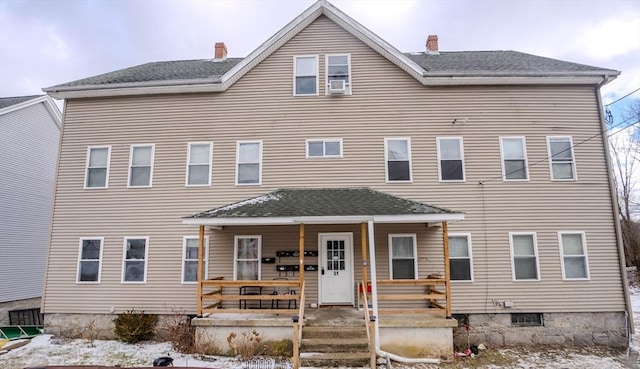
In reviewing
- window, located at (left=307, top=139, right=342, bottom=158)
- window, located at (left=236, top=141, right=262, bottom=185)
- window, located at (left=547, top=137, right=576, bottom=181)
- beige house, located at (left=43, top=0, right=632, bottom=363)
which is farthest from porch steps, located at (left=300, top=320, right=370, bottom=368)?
window, located at (left=547, top=137, right=576, bottom=181)

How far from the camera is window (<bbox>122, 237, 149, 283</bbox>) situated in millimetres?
10594

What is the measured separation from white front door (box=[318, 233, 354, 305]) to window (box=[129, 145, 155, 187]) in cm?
580

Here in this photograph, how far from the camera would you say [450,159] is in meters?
10.8

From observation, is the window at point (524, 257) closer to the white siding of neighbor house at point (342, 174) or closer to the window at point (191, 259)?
the white siding of neighbor house at point (342, 174)

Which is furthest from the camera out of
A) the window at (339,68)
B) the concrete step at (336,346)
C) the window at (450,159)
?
the window at (339,68)

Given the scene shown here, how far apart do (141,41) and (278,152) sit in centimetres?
2537

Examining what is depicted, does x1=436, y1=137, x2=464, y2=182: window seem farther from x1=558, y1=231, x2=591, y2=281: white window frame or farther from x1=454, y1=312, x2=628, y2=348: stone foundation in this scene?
x1=454, y1=312, x2=628, y2=348: stone foundation

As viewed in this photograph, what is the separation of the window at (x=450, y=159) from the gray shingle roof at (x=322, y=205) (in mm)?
1801

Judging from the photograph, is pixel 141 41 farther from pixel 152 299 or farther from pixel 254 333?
pixel 254 333

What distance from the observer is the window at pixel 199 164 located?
1101 centimetres

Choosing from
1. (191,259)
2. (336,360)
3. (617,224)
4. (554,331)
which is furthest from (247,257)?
(617,224)

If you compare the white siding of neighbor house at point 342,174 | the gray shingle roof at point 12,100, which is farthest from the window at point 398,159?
the gray shingle roof at point 12,100

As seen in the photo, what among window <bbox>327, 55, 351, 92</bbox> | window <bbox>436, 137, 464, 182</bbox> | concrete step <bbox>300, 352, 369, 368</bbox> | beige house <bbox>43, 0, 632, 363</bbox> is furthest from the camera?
window <bbox>327, 55, 351, 92</bbox>

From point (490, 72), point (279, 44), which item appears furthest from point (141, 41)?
point (490, 72)
